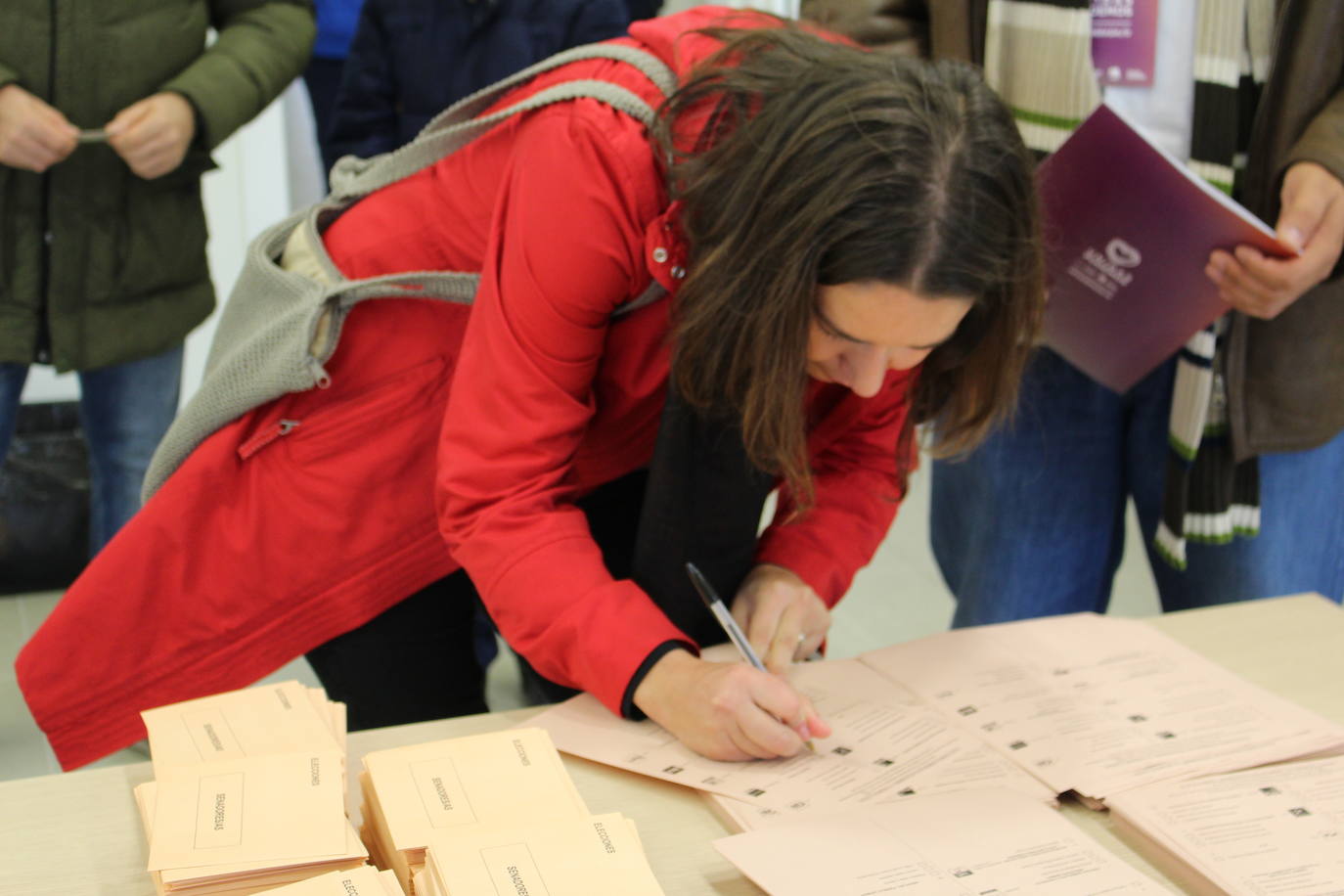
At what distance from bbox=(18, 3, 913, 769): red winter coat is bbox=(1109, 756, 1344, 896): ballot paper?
1.31 feet

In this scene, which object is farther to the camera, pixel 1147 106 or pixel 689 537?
pixel 1147 106

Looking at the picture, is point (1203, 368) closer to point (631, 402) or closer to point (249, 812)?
point (631, 402)

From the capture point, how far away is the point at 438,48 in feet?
7.65

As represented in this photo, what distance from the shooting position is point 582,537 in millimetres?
1137

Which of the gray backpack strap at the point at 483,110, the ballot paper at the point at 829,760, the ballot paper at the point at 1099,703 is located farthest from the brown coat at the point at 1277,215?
the ballot paper at the point at 829,760

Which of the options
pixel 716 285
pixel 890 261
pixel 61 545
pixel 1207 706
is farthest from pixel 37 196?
pixel 1207 706

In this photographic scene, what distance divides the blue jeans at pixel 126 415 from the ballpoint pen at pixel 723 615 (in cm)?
116

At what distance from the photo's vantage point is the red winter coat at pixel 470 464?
43.2 inches

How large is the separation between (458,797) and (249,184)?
109 inches

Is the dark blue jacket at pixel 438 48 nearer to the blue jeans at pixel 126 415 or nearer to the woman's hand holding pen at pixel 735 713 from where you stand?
the blue jeans at pixel 126 415

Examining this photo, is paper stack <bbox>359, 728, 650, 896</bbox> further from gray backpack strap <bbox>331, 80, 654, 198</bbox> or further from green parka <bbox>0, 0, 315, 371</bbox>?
green parka <bbox>0, 0, 315, 371</bbox>

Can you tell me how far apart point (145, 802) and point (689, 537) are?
529mm

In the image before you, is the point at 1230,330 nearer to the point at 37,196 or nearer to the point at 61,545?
the point at 37,196

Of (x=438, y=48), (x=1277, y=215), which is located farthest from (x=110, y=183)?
(x=1277, y=215)
